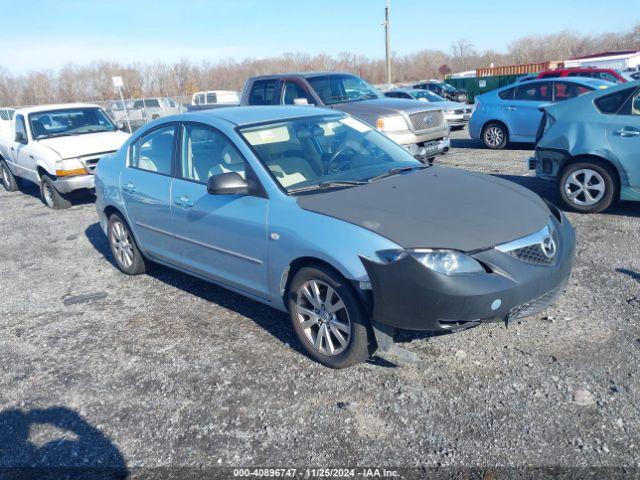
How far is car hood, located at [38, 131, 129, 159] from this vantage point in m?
9.11

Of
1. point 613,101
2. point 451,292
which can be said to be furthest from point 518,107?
point 451,292

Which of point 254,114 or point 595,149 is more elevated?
point 254,114

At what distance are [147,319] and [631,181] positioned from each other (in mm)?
5495

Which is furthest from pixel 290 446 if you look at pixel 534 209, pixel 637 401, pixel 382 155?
pixel 382 155

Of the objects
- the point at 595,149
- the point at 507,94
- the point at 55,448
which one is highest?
the point at 507,94

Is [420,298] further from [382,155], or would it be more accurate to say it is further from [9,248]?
[9,248]

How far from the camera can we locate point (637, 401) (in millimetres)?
3117

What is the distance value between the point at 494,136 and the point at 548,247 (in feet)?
30.8

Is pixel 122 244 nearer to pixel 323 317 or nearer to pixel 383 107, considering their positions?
pixel 323 317

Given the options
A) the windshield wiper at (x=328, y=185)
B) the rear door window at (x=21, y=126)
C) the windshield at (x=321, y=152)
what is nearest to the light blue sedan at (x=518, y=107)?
the windshield at (x=321, y=152)

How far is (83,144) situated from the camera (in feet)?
30.6

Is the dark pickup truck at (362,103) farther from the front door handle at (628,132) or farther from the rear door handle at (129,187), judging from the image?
the rear door handle at (129,187)

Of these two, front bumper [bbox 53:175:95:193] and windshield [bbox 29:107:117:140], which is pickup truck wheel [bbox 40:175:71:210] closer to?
front bumper [bbox 53:175:95:193]

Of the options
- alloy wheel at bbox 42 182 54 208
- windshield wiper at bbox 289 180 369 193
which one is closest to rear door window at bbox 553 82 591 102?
windshield wiper at bbox 289 180 369 193
